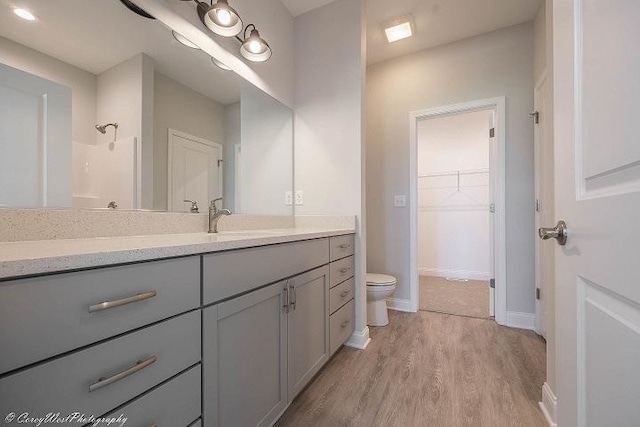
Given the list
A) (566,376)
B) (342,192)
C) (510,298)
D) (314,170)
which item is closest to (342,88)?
(314,170)

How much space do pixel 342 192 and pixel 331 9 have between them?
56.1 inches

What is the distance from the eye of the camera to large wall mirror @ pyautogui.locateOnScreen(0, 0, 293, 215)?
867 millimetres

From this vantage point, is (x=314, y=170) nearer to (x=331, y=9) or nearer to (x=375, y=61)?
(x=331, y=9)

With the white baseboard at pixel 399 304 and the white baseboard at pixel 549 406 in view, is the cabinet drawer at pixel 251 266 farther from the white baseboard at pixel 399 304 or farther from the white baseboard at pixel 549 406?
the white baseboard at pixel 399 304

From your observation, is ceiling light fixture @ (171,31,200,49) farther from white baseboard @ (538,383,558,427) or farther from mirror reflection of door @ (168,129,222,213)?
white baseboard @ (538,383,558,427)

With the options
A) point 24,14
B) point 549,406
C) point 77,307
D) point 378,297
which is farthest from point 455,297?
point 24,14

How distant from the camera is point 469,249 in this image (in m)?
3.71

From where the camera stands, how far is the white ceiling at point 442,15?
6.68ft

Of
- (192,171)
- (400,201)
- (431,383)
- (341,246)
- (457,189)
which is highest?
(457,189)

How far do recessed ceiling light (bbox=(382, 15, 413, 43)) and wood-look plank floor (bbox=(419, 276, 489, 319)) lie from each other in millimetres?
2619

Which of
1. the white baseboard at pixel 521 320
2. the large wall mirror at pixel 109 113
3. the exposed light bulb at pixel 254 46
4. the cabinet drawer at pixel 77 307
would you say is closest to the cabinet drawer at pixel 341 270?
the large wall mirror at pixel 109 113

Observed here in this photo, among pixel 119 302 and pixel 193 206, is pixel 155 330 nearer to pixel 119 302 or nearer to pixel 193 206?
pixel 119 302

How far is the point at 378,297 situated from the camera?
2.21 m

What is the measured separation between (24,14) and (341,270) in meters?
1.75
